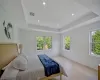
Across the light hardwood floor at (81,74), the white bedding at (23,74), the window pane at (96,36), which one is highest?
the window pane at (96,36)

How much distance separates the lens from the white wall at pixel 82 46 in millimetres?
4028

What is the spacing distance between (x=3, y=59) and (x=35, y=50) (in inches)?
169

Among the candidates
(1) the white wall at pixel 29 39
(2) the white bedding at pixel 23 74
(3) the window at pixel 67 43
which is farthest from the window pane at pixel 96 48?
(1) the white wall at pixel 29 39

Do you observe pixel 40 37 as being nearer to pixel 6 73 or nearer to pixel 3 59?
pixel 3 59

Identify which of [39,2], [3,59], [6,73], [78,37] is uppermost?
[39,2]

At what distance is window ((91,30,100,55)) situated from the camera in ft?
12.9

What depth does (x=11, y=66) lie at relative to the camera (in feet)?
6.54

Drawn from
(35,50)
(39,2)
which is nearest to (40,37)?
(35,50)

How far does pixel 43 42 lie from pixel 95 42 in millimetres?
4195

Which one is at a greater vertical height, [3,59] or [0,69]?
[3,59]

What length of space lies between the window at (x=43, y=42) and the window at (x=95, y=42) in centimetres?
358

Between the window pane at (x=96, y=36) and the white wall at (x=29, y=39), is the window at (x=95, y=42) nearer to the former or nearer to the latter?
the window pane at (x=96, y=36)

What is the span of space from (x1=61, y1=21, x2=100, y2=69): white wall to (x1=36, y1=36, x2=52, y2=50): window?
206 centimetres

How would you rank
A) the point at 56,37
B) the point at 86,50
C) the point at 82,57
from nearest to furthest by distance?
the point at 86,50 < the point at 82,57 < the point at 56,37
